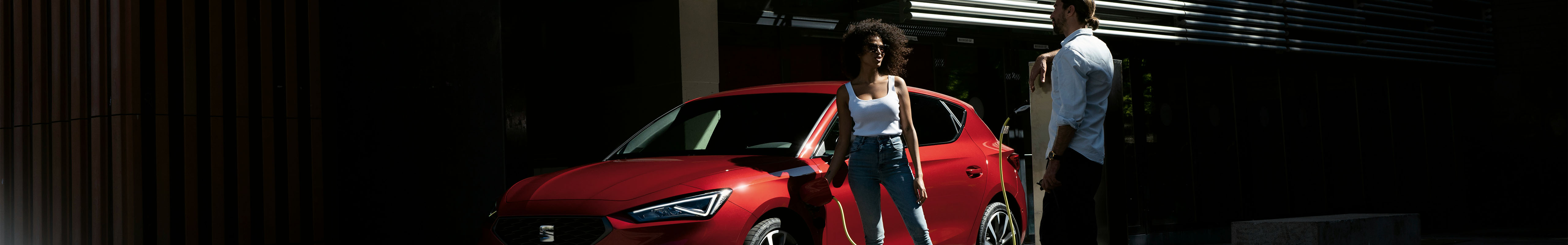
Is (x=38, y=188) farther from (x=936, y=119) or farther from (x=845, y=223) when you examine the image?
(x=936, y=119)

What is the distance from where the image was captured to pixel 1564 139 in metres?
15.0

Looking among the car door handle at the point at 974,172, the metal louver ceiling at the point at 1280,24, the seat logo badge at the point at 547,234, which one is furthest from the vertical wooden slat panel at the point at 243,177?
the metal louver ceiling at the point at 1280,24

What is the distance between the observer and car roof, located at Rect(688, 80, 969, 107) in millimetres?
Answer: 5934

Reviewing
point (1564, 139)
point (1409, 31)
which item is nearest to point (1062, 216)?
point (1409, 31)

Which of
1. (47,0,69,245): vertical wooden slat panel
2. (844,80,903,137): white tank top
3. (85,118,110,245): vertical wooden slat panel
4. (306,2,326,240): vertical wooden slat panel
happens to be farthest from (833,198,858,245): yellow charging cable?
(47,0,69,245): vertical wooden slat panel

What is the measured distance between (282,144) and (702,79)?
11.0 feet

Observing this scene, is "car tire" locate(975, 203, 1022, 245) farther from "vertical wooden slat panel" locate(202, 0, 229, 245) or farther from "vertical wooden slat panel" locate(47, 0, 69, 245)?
"vertical wooden slat panel" locate(47, 0, 69, 245)

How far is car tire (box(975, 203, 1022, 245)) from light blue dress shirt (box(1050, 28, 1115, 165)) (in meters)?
2.09

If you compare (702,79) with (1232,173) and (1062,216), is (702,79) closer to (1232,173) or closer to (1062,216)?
(1062,216)

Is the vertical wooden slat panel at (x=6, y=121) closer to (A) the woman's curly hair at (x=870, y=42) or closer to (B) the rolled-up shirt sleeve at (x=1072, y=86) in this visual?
(A) the woman's curly hair at (x=870, y=42)

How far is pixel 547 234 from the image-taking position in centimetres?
486

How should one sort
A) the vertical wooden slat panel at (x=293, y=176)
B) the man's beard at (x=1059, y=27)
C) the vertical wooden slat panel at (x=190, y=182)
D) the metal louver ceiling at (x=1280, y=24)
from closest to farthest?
1. the man's beard at (x=1059, y=27)
2. the vertical wooden slat panel at (x=190, y=182)
3. the vertical wooden slat panel at (x=293, y=176)
4. the metal louver ceiling at (x=1280, y=24)

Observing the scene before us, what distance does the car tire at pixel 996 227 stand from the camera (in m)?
6.25

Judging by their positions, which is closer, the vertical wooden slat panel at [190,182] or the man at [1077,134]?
the man at [1077,134]
